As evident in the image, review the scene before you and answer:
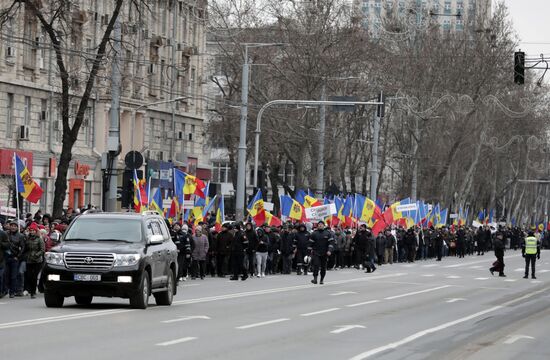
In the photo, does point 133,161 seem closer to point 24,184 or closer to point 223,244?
point 223,244

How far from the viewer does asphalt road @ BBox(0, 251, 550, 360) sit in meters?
17.5

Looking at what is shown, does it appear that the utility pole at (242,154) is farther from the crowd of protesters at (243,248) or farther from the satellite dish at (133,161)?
the satellite dish at (133,161)

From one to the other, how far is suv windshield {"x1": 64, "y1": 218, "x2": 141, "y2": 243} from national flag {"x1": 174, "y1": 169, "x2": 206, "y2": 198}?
17402 millimetres

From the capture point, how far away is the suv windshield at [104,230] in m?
25.3

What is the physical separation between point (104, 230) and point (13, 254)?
2963mm

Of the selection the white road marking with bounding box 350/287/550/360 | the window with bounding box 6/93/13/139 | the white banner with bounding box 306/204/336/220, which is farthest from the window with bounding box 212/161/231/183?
the white road marking with bounding box 350/287/550/360

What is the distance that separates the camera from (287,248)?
45.4 m

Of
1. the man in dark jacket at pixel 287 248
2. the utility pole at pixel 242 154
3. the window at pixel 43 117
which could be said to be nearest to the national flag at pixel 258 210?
the utility pole at pixel 242 154

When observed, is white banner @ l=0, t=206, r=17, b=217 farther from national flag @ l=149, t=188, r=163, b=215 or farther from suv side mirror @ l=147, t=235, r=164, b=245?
national flag @ l=149, t=188, r=163, b=215

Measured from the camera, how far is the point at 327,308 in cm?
2753

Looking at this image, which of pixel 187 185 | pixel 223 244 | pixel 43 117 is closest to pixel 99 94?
pixel 43 117

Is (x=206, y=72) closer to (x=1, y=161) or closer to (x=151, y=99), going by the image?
(x=151, y=99)

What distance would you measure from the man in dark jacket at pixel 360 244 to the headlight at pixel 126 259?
25552 mm

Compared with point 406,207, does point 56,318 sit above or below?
below
